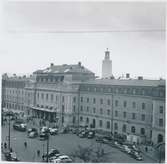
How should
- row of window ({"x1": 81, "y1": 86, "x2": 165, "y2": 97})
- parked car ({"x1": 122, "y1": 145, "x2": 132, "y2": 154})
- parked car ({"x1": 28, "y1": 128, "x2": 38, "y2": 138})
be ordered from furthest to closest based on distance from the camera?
→ 1. parked car ({"x1": 28, "y1": 128, "x2": 38, "y2": 138})
2. parked car ({"x1": 122, "y1": 145, "x2": 132, "y2": 154})
3. row of window ({"x1": 81, "y1": 86, "x2": 165, "y2": 97})

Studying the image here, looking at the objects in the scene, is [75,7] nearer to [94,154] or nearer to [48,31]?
[48,31]

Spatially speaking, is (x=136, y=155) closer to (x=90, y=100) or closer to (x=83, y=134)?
(x=83, y=134)

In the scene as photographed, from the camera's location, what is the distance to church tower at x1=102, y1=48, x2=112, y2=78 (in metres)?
3.43

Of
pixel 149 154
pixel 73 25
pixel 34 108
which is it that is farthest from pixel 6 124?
pixel 149 154

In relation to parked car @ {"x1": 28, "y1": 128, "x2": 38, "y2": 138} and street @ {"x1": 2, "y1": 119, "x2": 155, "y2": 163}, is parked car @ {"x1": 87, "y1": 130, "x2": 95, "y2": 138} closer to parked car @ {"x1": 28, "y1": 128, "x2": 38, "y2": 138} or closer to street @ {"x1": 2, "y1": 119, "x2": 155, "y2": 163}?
street @ {"x1": 2, "y1": 119, "x2": 155, "y2": 163}

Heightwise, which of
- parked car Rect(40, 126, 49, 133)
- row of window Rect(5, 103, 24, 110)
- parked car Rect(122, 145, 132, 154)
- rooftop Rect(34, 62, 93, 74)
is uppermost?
rooftop Rect(34, 62, 93, 74)

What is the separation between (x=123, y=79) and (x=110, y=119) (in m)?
0.44

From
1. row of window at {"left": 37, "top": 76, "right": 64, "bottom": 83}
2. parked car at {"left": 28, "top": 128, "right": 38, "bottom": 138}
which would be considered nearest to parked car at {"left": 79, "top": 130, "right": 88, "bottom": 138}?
parked car at {"left": 28, "top": 128, "right": 38, "bottom": 138}

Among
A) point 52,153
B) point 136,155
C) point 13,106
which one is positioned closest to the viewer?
point 136,155

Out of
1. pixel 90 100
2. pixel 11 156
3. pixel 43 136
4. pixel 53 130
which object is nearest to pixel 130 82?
pixel 90 100

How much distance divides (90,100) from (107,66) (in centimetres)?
42

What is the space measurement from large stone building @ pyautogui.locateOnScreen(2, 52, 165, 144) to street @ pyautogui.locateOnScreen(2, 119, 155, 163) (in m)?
0.17

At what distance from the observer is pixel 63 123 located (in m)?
3.66

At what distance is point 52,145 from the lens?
139 inches
